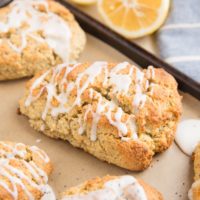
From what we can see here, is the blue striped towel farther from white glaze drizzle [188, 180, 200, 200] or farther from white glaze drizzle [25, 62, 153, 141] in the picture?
white glaze drizzle [188, 180, 200, 200]

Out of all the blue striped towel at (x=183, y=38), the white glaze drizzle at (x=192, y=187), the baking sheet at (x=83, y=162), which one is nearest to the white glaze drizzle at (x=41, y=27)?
the baking sheet at (x=83, y=162)

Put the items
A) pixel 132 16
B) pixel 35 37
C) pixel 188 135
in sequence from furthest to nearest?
1. pixel 132 16
2. pixel 35 37
3. pixel 188 135

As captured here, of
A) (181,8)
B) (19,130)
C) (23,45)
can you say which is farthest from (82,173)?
(181,8)

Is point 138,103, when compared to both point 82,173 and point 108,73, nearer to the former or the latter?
point 108,73

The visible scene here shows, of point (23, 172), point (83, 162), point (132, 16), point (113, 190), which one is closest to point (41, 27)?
point (132, 16)

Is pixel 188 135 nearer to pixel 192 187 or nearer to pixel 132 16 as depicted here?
pixel 192 187
